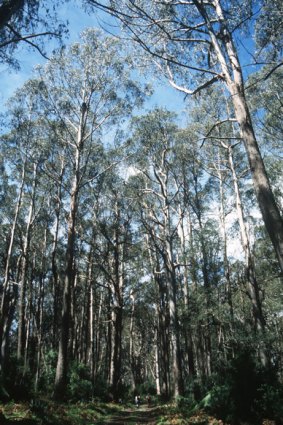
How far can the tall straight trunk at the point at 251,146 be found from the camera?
5.11 metres

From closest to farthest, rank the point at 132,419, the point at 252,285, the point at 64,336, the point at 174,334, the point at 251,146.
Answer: the point at 251,146 → the point at 64,336 → the point at 132,419 → the point at 252,285 → the point at 174,334

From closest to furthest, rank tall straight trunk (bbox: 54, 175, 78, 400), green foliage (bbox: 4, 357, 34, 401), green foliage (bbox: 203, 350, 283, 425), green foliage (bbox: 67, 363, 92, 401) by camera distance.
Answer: green foliage (bbox: 203, 350, 283, 425)
green foliage (bbox: 4, 357, 34, 401)
tall straight trunk (bbox: 54, 175, 78, 400)
green foliage (bbox: 67, 363, 92, 401)

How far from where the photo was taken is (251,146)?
598 centimetres

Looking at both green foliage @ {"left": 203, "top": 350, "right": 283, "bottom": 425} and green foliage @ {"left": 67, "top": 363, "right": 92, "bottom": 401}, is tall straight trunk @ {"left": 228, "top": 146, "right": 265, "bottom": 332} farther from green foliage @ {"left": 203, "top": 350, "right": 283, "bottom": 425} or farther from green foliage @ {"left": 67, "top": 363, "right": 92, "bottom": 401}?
green foliage @ {"left": 67, "top": 363, "right": 92, "bottom": 401}

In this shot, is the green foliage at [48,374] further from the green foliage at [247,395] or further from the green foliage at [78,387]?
the green foliage at [247,395]

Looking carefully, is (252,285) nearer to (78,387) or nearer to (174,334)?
(174,334)

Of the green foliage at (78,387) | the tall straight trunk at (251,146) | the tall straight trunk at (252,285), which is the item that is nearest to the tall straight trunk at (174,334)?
→ the tall straight trunk at (252,285)

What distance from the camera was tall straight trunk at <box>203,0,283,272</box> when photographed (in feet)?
16.8

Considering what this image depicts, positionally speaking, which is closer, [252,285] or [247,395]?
[247,395]

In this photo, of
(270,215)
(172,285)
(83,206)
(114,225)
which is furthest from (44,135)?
(270,215)

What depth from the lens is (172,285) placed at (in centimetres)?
1412

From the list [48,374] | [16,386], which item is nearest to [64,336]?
[16,386]

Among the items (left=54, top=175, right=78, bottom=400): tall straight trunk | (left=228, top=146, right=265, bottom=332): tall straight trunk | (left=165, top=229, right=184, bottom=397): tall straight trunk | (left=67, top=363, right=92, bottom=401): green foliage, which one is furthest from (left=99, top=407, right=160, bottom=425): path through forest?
(left=228, top=146, right=265, bottom=332): tall straight trunk

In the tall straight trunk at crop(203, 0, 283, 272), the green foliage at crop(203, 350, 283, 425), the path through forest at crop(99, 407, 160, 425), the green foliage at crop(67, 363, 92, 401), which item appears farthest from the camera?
the green foliage at crop(67, 363, 92, 401)
